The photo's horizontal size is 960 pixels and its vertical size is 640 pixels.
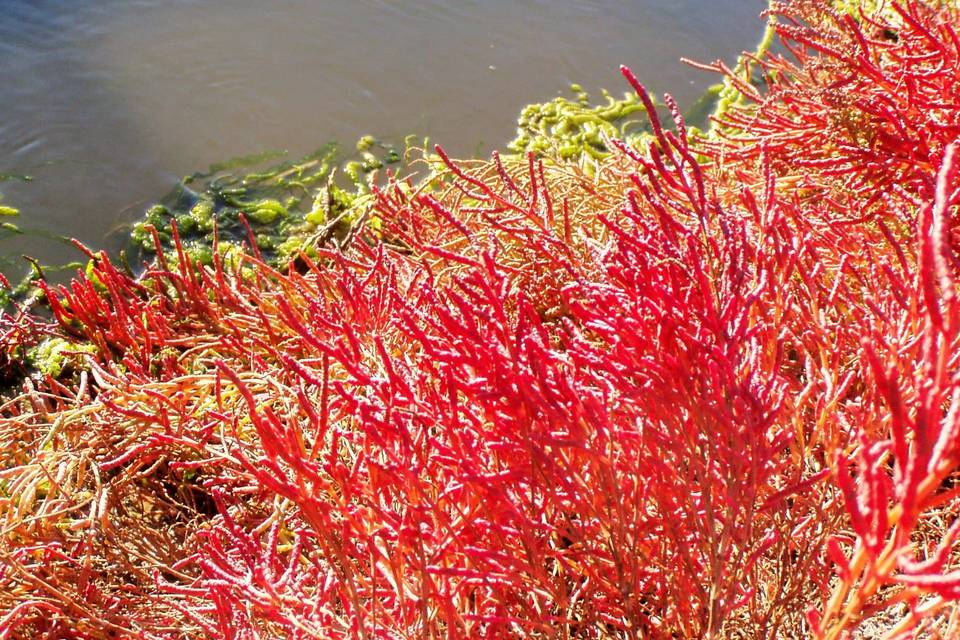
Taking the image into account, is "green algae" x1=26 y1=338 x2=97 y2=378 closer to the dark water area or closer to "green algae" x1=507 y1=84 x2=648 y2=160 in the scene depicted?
the dark water area

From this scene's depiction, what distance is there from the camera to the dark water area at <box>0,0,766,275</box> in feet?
10.8

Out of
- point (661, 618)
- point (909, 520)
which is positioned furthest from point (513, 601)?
point (909, 520)

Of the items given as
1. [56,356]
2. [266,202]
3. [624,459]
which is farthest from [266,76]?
[624,459]

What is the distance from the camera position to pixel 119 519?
4.90 ft

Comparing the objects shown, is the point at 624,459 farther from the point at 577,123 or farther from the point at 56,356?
the point at 577,123

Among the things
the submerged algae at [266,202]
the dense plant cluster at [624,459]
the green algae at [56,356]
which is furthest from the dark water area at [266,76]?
the dense plant cluster at [624,459]

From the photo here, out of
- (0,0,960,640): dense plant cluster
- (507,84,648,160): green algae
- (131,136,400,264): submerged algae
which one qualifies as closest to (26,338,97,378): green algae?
(131,136,400,264): submerged algae

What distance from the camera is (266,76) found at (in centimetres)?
384

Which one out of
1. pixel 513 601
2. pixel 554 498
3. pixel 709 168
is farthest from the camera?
pixel 709 168

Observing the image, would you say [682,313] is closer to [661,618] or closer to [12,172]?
[661,618]

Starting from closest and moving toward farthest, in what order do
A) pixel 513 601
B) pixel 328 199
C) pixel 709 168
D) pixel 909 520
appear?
1. pixel 909 520
2. pixel 513 601
3. pixel 709 168
4. pixel 328 199

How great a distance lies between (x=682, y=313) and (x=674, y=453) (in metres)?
0.16

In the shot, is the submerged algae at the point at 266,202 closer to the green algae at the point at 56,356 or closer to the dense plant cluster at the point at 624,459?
the green algae at the point at 56,356

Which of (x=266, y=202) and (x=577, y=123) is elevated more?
(x=577, y=123)
